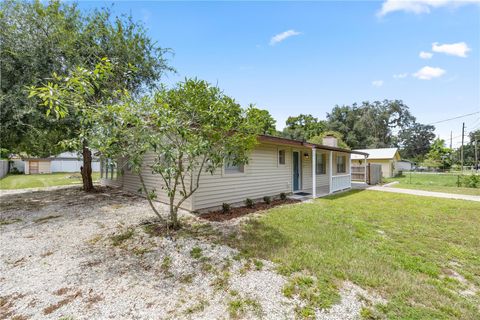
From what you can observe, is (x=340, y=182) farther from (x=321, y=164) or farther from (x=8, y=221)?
(x=8, y=221)

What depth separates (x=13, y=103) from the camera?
682 centimetres

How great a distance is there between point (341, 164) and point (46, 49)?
16.1 m

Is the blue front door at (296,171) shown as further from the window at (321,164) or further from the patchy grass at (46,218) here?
the patchy grass at (46,218)

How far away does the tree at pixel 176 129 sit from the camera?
3465 millimetres

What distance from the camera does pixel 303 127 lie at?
4191 cm

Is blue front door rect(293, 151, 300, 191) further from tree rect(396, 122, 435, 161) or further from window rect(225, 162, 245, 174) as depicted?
tree rect(396, 122, 435, 161)

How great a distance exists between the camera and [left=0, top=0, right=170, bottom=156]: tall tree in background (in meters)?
7.14

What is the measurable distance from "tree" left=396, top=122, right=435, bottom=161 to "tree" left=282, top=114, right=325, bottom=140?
89.6 feet

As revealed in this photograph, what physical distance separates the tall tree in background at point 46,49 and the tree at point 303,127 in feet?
110

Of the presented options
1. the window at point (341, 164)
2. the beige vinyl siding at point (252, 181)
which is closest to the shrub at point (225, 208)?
the beige vinyl siding at point (252, 181)

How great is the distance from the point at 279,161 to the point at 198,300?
24.4ft

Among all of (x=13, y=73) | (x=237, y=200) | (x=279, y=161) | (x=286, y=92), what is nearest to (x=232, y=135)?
(x=237, y=200)


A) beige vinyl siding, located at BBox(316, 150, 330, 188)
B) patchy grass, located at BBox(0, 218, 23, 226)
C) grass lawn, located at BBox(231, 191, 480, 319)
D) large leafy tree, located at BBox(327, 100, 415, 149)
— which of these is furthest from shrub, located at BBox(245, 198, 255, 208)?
large leafy tree, located at BBox(327, 100, 415, 149)

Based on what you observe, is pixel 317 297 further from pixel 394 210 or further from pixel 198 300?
pixel 394 210
